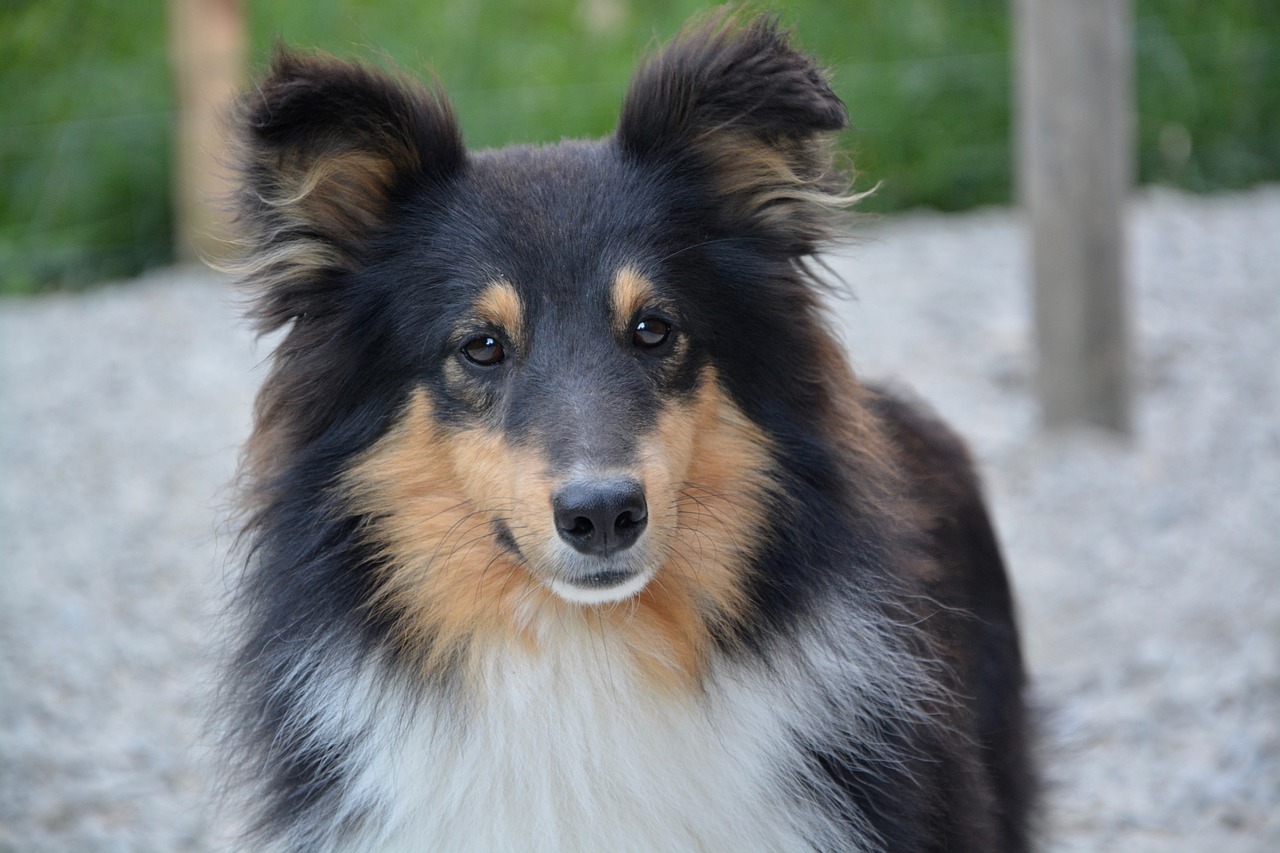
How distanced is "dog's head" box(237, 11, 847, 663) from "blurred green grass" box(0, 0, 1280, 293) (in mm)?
6775

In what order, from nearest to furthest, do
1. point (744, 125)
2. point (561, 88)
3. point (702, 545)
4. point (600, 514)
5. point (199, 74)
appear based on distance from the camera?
point (600, 514)
point (702, 545)
point (744, 125)
point (199, 74)
point (561, 88)

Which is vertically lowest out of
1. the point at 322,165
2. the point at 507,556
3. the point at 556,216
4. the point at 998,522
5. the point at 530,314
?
the point at 998,522

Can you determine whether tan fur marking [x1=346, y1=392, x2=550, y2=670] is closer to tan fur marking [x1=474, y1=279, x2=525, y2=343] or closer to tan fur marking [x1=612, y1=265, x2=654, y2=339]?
tan fur marking [x1=474, y1=279, x2=525, y2=343]

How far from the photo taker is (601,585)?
2697mm

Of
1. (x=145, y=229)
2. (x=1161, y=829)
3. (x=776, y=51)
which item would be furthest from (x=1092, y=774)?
(x=145, y=229)

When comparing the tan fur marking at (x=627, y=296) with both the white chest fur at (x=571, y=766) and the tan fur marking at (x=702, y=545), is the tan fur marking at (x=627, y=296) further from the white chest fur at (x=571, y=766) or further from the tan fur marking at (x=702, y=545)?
the white chest fur at (x=571, y=766)

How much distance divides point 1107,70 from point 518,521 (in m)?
4.68

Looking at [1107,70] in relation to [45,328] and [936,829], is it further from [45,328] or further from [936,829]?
[45,328]

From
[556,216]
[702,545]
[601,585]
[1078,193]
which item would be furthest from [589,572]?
[1078,193]

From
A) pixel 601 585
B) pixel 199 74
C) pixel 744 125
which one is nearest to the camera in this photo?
pixel 601 585

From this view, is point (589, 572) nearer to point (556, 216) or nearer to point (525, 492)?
point (525, 492)

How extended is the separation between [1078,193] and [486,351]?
4.34 metres

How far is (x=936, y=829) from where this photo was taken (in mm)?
2982

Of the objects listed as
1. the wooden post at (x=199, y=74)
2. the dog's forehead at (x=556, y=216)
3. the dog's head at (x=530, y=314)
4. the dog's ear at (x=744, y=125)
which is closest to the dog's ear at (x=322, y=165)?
the dog's head at (x=530, y=314)
